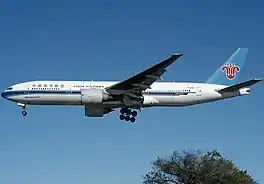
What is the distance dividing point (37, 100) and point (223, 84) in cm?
2203

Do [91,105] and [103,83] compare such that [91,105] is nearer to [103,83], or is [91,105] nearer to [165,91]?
[103,83]

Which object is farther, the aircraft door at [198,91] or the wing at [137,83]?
the aircraft door at [198,91]

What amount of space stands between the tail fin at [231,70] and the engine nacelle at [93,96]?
48.3ft

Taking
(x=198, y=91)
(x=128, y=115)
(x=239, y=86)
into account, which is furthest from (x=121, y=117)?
(x=239, y=86)

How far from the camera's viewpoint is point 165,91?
62812 mm

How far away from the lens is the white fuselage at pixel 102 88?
60.6 m

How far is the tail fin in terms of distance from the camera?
6844 centimetres

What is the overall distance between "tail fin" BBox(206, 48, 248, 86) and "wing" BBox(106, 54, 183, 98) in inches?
428

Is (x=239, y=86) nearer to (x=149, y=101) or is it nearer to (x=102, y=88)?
(x=149, y=101)

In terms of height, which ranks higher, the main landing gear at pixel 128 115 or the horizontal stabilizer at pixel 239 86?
the horizontal stabilizer at pixel 239 86

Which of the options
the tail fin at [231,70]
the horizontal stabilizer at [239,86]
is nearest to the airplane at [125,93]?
the horizontal stabilizer at [239,86]

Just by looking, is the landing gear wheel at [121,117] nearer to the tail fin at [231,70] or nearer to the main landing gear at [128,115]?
the main landing gear at [128,115]

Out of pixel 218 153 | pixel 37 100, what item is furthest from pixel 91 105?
pixel 218 153

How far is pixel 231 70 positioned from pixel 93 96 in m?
19.0
